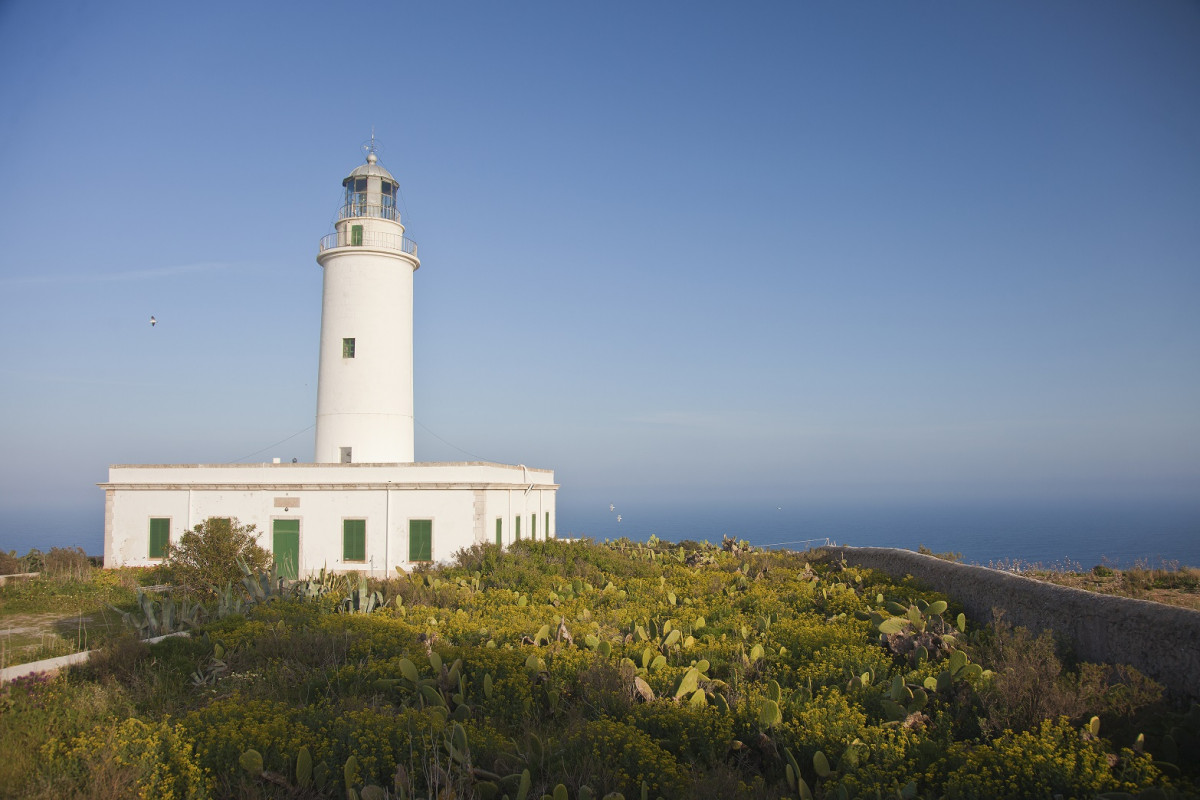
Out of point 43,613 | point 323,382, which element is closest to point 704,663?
point 43,613

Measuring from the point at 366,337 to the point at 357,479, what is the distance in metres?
4.65

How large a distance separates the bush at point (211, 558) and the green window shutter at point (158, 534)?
16.9 ft

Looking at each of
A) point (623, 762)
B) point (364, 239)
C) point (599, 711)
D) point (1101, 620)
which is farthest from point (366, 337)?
point (1101, 620)

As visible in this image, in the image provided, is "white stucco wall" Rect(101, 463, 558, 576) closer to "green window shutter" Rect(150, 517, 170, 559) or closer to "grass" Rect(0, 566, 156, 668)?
"green window shutter" Rect(150, 517, 170, 559)

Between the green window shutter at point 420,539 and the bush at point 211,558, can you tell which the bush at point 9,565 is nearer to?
the bush at point 211,558

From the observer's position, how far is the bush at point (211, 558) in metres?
15.8

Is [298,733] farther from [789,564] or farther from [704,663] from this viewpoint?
[789,564]

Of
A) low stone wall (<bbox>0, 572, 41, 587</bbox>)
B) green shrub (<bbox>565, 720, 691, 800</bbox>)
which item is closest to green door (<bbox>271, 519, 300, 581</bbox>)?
low stone wall (<bbox>0, 572, 41, 587</bbox>)

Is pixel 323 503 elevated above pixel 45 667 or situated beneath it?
elevated above

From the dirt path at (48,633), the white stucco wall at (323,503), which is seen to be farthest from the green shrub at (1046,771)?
the white stucco wall at (323,503)

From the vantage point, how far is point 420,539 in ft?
67.7

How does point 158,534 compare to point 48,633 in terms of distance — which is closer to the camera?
point 48,633

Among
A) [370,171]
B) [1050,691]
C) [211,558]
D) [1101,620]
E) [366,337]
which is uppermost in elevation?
[370,171]

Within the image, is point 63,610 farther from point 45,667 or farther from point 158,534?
point 45,667
